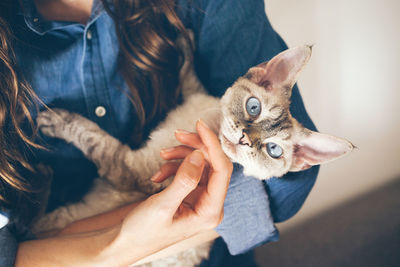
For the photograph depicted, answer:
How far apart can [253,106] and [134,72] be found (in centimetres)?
49

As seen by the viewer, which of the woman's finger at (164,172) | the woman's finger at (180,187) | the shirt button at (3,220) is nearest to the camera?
the woman's finger at (180,187)

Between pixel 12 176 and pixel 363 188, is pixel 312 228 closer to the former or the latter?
pixel 363 188

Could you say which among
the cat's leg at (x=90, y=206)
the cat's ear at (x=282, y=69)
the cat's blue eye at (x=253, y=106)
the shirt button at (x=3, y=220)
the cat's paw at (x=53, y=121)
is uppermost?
the cat's ear at (x=282, y=69)

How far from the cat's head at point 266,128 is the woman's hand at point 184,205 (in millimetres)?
92

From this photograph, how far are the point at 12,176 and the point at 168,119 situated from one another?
59cm

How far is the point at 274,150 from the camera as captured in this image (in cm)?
88

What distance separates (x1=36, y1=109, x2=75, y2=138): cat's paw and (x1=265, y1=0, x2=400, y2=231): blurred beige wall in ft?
3.58

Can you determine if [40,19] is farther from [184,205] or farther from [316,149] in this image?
[316,149]

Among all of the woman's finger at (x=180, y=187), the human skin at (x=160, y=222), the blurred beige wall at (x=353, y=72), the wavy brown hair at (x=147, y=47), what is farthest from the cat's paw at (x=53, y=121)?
the blurred beige wall at (x=353, y=72)

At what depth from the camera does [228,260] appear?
138cm

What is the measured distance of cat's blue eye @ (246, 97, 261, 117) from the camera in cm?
→ 85

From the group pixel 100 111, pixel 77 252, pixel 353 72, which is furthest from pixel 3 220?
pixel 353 72

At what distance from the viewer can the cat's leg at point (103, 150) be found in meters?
1.01

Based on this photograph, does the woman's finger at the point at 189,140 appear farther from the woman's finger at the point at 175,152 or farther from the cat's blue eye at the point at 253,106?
the cat's blue eye at the point at 253,106
